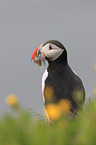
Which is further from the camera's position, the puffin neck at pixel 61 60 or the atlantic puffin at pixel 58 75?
the puffin neck at pixel 61 60

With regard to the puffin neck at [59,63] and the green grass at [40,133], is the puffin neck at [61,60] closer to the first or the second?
the puffin neck at [59,63]

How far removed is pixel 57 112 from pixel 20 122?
0.30 metres

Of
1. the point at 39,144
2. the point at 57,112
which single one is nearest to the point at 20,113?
the point at 57,112

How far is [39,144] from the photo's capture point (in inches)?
55.6

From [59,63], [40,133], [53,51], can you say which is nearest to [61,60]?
[59,63]

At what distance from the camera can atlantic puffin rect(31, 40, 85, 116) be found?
18.8 feet

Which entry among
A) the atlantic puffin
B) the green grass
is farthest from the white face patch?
the green grass

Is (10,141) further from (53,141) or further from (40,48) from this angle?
(40,48)

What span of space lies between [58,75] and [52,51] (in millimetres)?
710

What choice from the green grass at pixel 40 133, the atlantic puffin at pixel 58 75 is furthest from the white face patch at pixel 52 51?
the green grass at pixel 40 133

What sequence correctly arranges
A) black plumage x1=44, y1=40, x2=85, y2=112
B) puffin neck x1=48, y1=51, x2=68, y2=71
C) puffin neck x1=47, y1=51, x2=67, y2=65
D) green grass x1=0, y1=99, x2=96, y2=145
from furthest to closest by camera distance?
puffin neck x1=47, y1=51, x2=67, y2=65
puffin neck x1=48, y1=51, x2=68, y2=71
black plumage x1=44, y1=40, x2=85, y2=112
green grass x1=0, y1=99, x2=96, y2=145

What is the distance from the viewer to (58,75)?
5.95 meters

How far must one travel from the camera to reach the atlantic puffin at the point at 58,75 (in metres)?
5.74

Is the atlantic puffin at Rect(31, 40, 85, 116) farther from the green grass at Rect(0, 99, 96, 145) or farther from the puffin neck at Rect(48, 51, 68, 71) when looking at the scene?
the green grass at Rect(0, 99, 96, 145)
